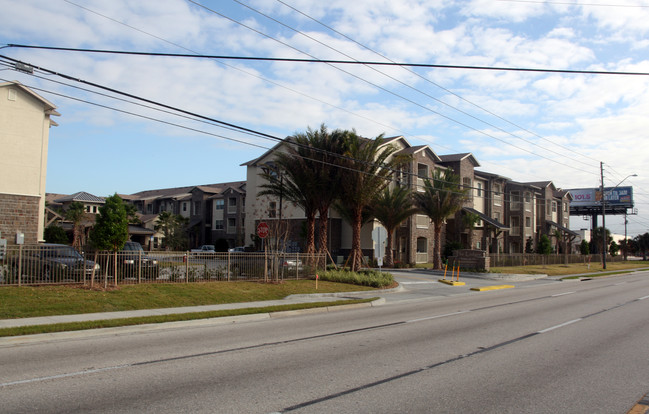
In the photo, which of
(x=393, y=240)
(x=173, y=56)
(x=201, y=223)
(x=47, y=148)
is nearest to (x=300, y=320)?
(x=173, y=56)

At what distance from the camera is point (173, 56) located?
14570 millimetres

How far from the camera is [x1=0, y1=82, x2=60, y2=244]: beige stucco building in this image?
2630 cm

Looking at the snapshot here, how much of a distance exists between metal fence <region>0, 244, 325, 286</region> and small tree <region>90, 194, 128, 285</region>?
51cm

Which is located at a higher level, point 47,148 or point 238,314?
point 47,148

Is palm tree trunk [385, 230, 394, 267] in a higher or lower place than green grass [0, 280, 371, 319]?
higher

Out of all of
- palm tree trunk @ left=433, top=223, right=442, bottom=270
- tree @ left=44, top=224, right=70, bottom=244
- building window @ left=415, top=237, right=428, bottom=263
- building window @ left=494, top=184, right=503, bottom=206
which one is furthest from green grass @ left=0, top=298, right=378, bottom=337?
building window @ left=494, top=184, right=503, bottom=206

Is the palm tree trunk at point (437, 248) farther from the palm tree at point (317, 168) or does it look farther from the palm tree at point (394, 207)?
the palm tree at point (317, 168)

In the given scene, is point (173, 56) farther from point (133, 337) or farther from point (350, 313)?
point (350, 313)

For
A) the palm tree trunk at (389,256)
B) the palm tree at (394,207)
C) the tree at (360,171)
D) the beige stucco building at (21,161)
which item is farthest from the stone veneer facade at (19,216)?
the palm tree trunk at (389,256)

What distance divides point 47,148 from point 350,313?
2098 centimetres

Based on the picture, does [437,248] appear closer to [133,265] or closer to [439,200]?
[439,200]

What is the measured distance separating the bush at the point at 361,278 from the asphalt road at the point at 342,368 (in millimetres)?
10619

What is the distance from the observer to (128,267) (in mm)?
19047

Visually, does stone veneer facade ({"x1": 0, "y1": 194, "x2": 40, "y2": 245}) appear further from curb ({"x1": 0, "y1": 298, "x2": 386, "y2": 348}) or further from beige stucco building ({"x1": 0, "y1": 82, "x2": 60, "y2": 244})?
curb ({"x1": 0, "y1": 298, "x2": 386, "y2": 348})
